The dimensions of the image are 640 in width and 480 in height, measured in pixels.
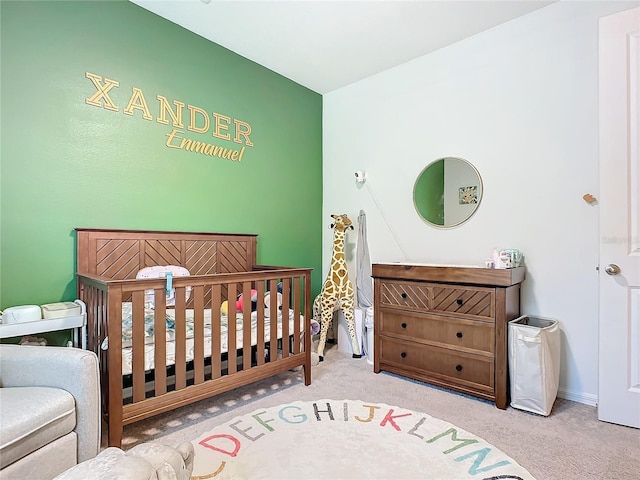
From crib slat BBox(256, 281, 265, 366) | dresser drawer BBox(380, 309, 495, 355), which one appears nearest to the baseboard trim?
dresser drawer BBox(380, 309, 495, 355)

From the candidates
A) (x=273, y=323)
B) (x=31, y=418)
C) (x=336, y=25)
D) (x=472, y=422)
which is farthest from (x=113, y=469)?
(x=336, y=25)

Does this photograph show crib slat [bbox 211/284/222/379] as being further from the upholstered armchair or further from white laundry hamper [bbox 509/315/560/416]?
white laundry hamper [bbox 509/315/560/416]

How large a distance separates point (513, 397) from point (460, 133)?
6.35ft

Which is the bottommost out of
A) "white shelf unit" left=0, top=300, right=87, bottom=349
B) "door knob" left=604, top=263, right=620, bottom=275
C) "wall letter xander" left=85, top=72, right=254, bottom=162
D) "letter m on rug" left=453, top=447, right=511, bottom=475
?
"letter m on rug" left=453, top=447, right=511, bottom=475

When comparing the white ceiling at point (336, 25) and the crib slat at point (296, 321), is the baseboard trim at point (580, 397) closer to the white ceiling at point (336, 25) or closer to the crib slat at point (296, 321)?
the crib slat at point (296, 321)

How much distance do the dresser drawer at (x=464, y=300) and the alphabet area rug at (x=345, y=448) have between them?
70 cm

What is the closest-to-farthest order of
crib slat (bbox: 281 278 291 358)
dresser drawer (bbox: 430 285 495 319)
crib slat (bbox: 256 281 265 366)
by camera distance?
crib slat (bbox: 256 281 265 366)
dresser drawer (bbox: 430 285 495 319)
crib slat (bbox: 281 278 291 358)

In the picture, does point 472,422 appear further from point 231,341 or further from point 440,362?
point 231,341

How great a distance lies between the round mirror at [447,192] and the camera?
2764 mm

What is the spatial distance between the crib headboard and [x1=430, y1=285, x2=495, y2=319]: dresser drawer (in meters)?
1.58

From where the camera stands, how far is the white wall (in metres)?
2.26

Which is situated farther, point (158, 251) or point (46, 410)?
point (158, 251)

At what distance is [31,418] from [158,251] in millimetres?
1467

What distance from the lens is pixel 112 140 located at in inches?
91.6
